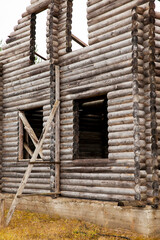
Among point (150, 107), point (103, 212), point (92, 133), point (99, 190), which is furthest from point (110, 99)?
point (92, 133)

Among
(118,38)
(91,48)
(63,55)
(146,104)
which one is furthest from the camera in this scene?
(63,55)

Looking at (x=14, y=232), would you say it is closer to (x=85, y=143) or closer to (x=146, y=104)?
(x=146, y=104)

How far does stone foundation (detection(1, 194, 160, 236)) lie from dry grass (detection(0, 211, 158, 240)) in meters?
0.20

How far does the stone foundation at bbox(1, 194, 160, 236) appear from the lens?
30.4 feet

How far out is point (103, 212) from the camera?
10.3m

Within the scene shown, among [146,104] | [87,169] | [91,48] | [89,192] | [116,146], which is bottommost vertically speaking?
[89,192]

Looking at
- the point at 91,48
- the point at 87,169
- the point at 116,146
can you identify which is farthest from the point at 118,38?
the point at 87,169

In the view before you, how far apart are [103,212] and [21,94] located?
19.0 ft

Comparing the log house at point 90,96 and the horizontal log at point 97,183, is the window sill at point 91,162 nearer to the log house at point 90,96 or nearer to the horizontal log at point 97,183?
the log house at point 90,96

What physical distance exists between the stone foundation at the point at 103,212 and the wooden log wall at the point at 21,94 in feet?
→ 1.87

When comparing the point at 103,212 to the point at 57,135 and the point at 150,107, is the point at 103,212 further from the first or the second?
the point at 150,107

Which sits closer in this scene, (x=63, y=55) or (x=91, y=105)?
(x=63, y=55)

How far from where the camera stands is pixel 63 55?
493 inches

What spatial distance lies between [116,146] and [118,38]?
10.1 ft
